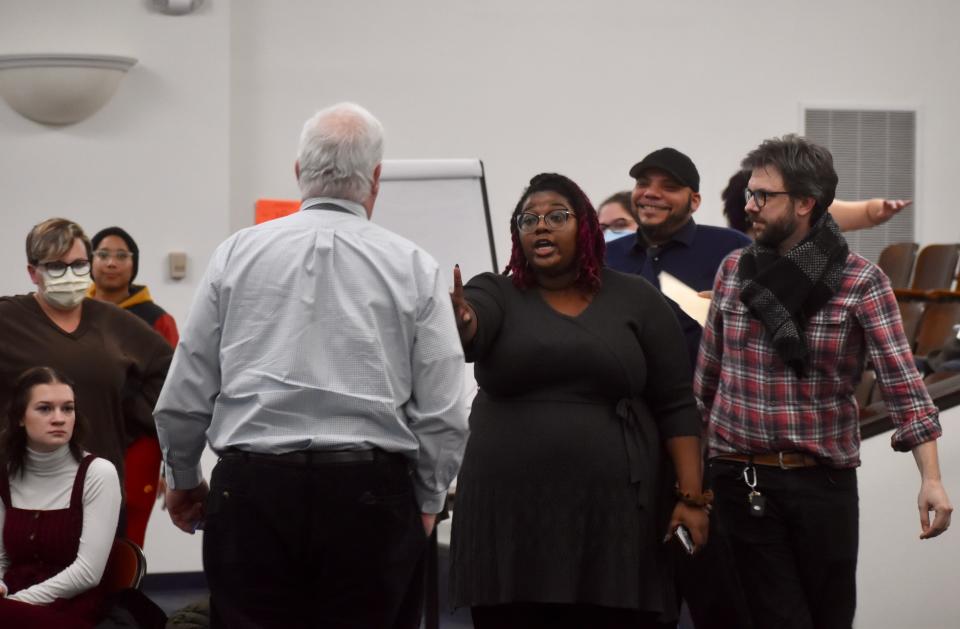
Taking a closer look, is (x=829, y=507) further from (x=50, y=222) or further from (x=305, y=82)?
(x=305, y=82)

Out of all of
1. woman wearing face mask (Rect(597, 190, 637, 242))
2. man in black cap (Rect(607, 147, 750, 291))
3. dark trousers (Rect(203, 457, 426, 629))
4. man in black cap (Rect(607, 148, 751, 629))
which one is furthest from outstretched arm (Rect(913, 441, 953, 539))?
woman wearing face mask (Rect(597, 190, 637, 242))

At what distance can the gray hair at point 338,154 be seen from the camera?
2320 millimetres

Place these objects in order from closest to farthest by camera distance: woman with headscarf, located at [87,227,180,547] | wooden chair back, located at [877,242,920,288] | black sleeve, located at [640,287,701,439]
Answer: black sleeve, located at [640,287,701,439] < woman with headscarf, located at [87,227,180,547] < wooden chair back, located at [877,242,920,288]

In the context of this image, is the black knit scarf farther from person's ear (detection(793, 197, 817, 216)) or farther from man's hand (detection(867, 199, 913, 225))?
man's hand (detection(867, 199, 913, 225))

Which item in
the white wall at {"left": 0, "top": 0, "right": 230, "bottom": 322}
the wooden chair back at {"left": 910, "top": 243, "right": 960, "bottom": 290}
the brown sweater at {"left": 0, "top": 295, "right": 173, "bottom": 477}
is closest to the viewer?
the brown sweater at {"left": 0, "top": 295, "right": 173, "bottom": 477}

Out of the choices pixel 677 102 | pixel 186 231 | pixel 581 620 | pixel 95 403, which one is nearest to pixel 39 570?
pixel 95 403

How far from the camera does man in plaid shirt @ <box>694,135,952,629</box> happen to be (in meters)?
2.78

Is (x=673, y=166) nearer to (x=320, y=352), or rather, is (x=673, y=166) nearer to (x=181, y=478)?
(x=320, y=352)

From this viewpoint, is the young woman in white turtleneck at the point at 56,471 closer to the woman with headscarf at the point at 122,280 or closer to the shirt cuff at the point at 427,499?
the shirt cuff at the point at 427,499

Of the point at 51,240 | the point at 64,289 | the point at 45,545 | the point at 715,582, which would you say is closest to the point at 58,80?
the point at 51,240

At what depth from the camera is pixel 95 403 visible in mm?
3666

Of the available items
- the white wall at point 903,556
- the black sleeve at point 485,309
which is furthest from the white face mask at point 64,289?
the white wall at point 903,556

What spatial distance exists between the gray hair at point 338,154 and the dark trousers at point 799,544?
1.07 m

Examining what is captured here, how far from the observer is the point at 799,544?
2828 millimetres
